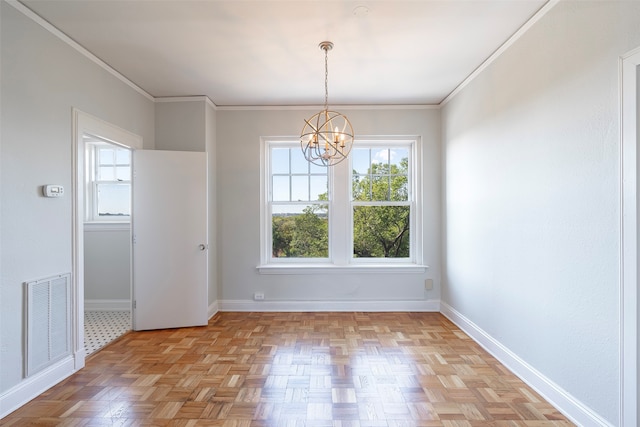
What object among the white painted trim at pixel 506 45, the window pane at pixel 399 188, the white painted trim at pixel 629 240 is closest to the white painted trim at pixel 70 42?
the window pane at pixel 399 188

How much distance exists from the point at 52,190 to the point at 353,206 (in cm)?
304

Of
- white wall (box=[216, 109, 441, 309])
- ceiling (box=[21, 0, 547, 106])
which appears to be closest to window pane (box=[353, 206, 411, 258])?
white wall (box=[216, 109, 441, 309])

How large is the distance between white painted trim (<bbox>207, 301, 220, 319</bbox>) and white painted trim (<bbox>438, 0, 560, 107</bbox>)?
378 cm

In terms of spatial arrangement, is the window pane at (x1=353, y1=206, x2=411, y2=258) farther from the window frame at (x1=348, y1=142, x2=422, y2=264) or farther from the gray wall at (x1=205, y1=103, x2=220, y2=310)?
the gray wall at (x1=205, y1=103, x2=220, y2=310)

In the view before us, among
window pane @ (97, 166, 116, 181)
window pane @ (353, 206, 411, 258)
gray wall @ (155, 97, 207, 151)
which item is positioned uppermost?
gray wall @ (155, 97, 207, 151)

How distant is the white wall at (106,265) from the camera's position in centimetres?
412

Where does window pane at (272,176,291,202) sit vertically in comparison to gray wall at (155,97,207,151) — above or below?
below

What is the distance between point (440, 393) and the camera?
7.30 ft

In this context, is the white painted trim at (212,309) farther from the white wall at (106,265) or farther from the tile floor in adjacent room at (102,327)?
the white wall at (106,265)

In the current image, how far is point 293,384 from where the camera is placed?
2.34 meters

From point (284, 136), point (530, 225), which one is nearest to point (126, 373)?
point (284, 136)

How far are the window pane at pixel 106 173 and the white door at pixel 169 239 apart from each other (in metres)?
1.18

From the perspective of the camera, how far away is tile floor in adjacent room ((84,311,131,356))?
123 inches

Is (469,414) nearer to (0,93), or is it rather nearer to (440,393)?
(440,393)
